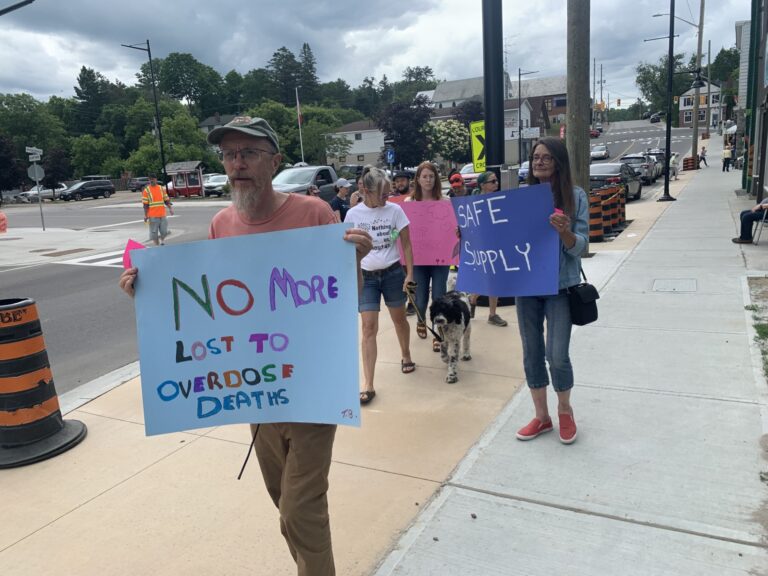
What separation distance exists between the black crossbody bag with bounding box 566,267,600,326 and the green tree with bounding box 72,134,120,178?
7886 cm

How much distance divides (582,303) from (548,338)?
346mm

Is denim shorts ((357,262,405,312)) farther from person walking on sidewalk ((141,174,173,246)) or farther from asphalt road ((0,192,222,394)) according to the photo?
person walking on sidewalk ((141,174,173,246))

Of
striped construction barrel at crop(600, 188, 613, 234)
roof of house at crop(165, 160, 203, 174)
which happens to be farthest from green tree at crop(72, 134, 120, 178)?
striped construction barrel at crop(600, 188, 613, 234)

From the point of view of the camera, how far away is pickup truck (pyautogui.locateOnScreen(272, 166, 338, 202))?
17672mm

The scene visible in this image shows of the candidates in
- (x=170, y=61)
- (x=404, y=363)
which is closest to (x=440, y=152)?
(x=404, y=363)

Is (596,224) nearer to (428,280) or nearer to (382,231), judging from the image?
(428,280)

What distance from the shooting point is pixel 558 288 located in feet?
11.6

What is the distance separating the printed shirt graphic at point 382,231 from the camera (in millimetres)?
4809

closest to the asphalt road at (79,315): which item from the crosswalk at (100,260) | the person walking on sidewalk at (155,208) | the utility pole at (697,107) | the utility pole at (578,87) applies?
the crosswalk at (100,260)

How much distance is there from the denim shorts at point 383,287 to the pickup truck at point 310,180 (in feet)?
42.2

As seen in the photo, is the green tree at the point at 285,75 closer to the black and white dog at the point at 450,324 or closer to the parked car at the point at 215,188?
the parked car at the point at 215,188

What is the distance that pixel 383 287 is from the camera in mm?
4918

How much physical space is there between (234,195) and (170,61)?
429 feet

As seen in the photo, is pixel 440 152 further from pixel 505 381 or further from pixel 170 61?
pixel 170 61
